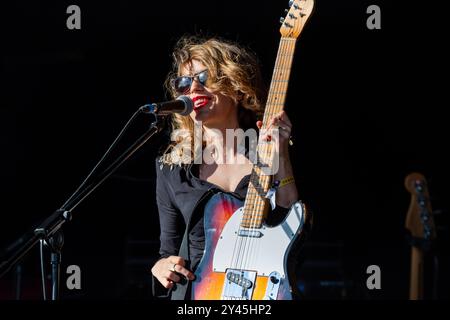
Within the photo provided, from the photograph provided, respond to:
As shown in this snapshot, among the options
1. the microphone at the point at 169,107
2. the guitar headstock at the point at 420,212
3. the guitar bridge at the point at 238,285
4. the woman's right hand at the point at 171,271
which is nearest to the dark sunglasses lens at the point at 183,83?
the microphone at the point at 169,107

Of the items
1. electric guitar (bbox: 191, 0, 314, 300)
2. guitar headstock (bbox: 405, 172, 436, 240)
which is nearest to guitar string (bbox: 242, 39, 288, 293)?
electric guitar (bbox: 191, 0, 314, 300)

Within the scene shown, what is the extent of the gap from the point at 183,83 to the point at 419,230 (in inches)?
80.1

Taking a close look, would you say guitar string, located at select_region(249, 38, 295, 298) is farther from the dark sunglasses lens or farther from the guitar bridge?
the dark sunglasses lens

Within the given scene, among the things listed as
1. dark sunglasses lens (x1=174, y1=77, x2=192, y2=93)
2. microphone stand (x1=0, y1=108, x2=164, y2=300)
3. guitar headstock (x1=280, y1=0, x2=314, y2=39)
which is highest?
guitar headstock (x1=280, y1=0, x2=314, y2=39)

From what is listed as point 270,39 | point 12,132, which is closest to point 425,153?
point 270,39

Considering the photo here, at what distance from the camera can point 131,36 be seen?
5.54 meters

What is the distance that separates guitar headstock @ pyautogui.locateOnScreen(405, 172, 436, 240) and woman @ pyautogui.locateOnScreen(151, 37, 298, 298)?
5.30 feet

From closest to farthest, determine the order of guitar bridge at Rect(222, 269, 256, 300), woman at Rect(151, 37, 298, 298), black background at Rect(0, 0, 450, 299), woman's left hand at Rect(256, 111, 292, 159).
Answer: guitar bridge at Rect(222, 269, 256, 300), woman's left hand at Rect(256, 111, 292, 159), woman at Rect(151, 37, 298, 298), black background at Rect(0, 0, 450, 299)

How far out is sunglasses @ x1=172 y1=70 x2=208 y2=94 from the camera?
2.85m

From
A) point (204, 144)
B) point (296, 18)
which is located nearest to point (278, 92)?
point (296, 18)

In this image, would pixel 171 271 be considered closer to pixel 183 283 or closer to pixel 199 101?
pixel 183 283

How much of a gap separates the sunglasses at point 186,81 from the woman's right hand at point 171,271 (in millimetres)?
721

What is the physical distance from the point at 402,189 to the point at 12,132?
330 centimetres

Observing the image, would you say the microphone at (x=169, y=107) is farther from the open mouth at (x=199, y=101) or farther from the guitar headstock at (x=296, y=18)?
the guitar headstock at (x=296, y=18)
